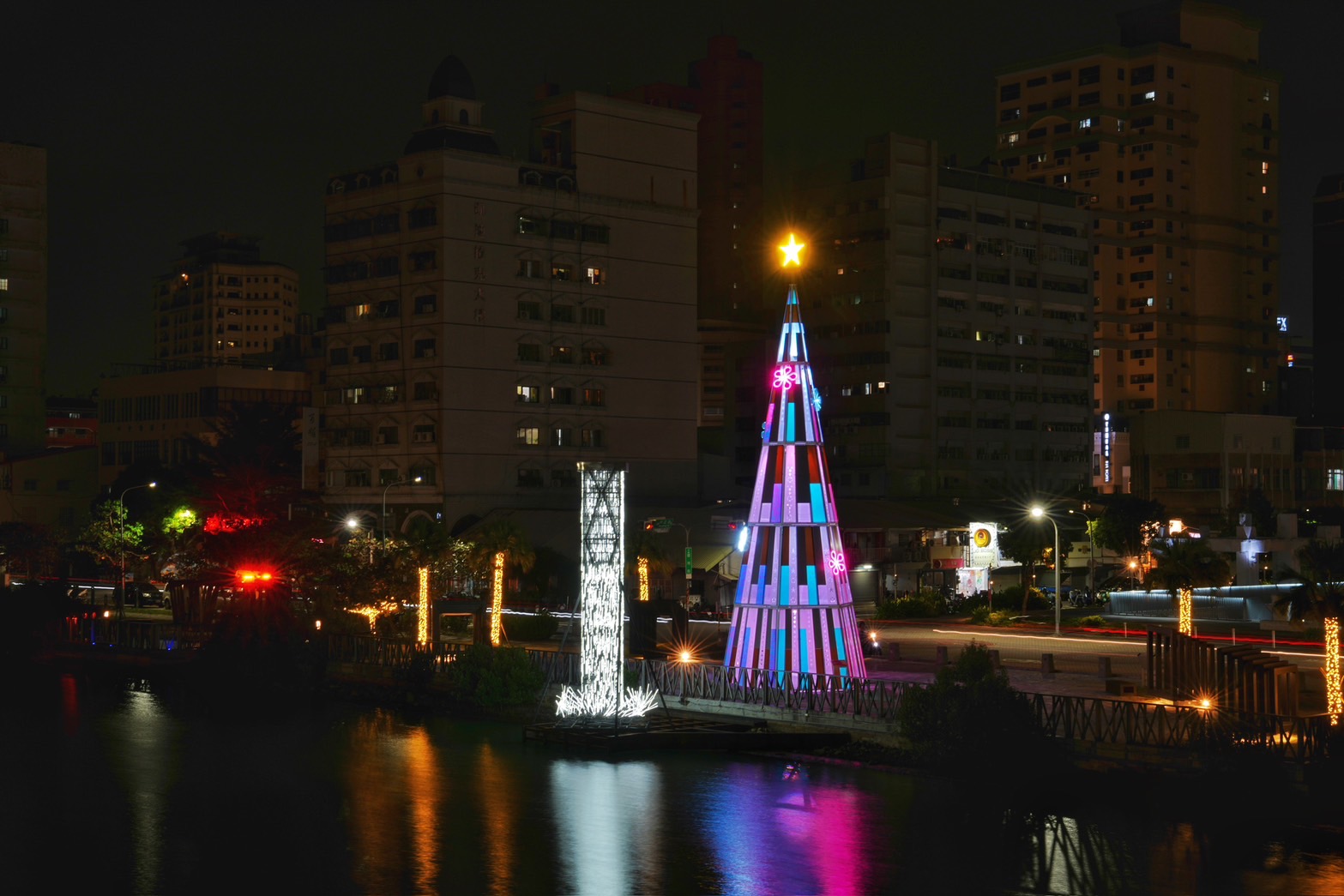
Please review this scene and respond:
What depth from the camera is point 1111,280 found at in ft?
543

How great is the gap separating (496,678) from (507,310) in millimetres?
55548

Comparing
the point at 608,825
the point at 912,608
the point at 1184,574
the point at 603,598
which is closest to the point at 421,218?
the point at 912,608

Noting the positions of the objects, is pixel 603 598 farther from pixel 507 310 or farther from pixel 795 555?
pixel 507 310

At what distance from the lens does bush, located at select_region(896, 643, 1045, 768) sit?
39.0m

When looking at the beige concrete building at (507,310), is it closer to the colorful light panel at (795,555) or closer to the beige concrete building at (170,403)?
the beige concrete building at (170,403)

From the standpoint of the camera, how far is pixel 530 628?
7062cm

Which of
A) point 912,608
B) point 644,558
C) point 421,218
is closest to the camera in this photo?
point 644,558

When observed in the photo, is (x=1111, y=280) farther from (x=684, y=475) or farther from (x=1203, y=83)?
(x=684, y=475)

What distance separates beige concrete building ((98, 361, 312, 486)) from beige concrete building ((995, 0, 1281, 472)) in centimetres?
8339

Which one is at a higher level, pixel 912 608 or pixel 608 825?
pixel 912 608

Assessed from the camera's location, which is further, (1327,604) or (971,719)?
(1327,604)

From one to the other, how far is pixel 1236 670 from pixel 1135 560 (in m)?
58.2

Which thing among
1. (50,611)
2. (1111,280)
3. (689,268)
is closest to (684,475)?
(689,268)

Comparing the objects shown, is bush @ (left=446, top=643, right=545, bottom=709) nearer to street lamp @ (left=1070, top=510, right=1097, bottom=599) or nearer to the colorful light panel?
the colorful light panel
